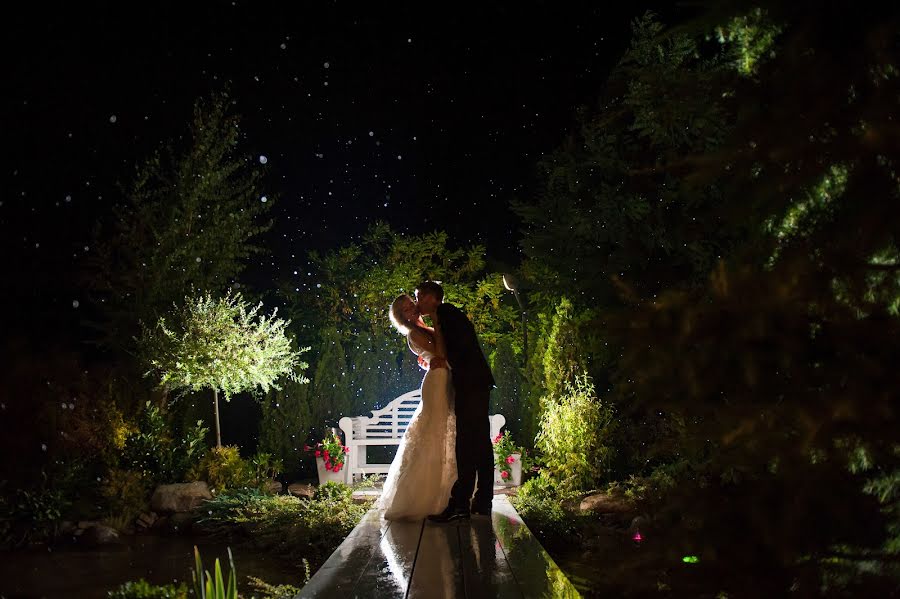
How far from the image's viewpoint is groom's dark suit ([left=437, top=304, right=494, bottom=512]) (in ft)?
17.5

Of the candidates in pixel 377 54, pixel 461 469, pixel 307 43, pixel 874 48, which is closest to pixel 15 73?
pixel 307 43

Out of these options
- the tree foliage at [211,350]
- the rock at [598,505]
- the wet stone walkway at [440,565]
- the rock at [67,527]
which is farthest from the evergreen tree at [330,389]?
the wet stone walkway at [440,565]

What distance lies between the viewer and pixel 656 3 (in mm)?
10453

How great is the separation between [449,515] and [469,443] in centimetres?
58

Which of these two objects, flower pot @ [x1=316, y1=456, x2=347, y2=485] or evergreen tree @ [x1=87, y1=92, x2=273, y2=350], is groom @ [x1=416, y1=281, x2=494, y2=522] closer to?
flower pot @ [x1=316, y1=456, x2=347, y2=485]

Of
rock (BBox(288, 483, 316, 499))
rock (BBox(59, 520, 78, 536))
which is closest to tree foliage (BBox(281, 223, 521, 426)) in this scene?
rock (BBox(288, 483, 316, 499))

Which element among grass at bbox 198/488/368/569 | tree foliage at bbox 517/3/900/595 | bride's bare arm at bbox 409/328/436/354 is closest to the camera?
tree foliage at bbox 517/3/900/595

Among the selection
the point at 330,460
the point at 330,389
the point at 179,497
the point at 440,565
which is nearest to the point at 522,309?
the point at 330,389

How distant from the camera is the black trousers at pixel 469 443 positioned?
17.4 feet

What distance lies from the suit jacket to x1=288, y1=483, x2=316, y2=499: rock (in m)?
5.22

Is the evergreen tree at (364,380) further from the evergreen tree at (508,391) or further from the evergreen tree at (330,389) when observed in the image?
the evergreen tree at (508,391)

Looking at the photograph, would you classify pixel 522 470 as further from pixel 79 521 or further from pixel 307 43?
pixel 307 43

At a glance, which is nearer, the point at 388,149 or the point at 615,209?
the point at 615,209

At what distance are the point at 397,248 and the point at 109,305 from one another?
5.01 metres
